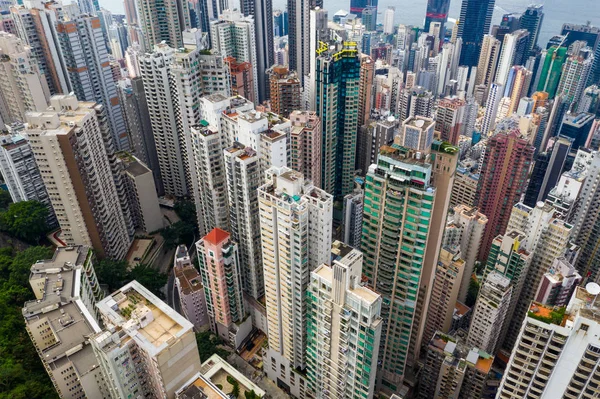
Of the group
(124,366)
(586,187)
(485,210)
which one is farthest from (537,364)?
(485,210)

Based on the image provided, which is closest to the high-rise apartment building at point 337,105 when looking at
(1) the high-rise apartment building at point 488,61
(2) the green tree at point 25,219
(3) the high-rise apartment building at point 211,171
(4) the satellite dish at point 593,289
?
(3) the high-rise apartment building at point 211,171

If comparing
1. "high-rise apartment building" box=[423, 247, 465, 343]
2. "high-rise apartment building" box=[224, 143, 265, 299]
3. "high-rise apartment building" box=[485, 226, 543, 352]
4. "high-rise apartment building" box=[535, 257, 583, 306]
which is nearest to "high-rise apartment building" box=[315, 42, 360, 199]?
"high-rise apartment building" box=[224, 143, 265, 299]

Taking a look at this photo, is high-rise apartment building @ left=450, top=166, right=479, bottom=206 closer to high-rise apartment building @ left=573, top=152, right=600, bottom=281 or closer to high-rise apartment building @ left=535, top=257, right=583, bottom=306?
high-rise apartment building @ left=573, top=152, right=600, bottom=281

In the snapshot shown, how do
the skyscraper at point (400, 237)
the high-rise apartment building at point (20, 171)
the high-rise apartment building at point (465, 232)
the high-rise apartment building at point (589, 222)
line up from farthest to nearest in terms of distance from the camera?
the high-rise apartment building at point (465, 232)
the high-rise apartment building at point (589, 222)
the high-rise apartment building at point (20, 171)
the skyscraper at point (400, 237)

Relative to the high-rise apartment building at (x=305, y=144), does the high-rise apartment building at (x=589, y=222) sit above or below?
below

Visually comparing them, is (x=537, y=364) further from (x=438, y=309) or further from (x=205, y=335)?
(x=205, y=335)

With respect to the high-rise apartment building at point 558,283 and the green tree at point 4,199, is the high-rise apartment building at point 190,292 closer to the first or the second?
the green tree at point 4,199

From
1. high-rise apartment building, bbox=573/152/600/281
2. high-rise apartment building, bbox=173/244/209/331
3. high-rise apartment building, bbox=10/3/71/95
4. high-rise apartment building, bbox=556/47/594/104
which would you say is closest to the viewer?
high-rise apartment building, bbox=173/244/209/331
